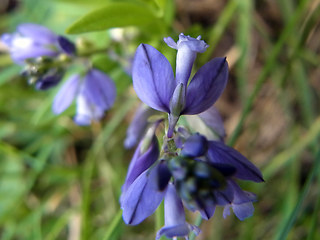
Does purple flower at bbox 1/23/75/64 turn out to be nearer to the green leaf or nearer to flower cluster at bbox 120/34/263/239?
the green leaf

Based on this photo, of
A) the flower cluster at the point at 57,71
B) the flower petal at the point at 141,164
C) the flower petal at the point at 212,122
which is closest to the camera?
the flower petal at the point at 141,164

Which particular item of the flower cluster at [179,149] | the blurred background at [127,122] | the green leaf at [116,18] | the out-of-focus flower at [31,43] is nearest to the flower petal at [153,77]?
the flower cluster at [179,149]

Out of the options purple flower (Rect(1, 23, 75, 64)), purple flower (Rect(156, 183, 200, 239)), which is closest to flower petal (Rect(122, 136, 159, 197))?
purple flower (Rect(156, 183, 200, 239))

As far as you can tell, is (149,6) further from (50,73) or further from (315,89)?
(315,89)

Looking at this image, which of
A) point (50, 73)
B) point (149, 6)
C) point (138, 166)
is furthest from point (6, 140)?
point (138, 166)

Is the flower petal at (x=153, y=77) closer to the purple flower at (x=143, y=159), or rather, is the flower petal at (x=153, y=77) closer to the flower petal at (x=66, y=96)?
the purple flower at (x=143, y=159)
